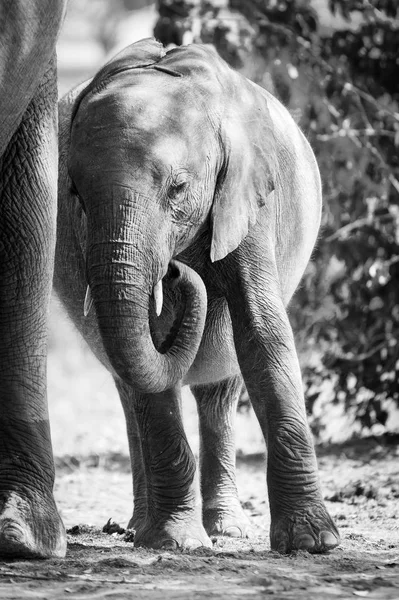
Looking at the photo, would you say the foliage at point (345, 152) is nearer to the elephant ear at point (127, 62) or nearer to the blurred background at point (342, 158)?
the blurred background at point (342, 158)

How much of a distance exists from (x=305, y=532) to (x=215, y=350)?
113 centimetres

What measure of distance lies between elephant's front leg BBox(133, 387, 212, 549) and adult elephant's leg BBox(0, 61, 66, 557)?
434mm

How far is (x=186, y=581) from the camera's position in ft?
13.7

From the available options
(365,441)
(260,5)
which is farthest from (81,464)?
(260,5)

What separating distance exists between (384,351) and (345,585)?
5.86m

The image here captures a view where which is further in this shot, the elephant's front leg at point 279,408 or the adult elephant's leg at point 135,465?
the adult elephant's leg at point 135,465

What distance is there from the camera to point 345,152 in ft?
30.5

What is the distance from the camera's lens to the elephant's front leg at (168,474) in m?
5.22

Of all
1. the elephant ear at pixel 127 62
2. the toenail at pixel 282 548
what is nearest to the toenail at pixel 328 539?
the toenail at pixel 282 548

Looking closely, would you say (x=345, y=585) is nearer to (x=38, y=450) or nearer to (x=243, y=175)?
(x=38, y=450)

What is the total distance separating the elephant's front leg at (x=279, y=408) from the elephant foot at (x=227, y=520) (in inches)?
39.1

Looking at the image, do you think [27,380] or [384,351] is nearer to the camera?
[27,380]

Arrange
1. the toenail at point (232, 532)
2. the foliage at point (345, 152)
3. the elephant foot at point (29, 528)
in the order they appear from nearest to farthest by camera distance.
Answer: the elephant foot at point (29, 528) < the toenail at point (232, 532) < the foliage at point (345, 152)

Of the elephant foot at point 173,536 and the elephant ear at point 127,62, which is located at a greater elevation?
the elephant ear at point 127,62
